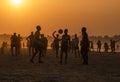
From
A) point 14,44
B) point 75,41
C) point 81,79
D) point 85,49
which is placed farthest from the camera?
point 14,44

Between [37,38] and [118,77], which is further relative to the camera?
[37,38]

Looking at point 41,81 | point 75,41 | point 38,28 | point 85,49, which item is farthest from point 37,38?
point 41,81

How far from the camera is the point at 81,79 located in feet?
50.8

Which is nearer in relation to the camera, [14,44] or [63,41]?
[63,41]

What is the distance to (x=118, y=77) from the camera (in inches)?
639

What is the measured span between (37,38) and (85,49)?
113 inches

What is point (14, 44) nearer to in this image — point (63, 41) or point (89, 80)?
point (63, 41)

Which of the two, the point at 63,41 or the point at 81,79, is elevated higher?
the point at 63,41

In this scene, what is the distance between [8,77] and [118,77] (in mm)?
4304

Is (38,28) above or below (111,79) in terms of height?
above

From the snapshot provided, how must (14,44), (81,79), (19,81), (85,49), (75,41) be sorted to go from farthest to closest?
(14,44)
(75,41)
(85,49)
(81,79)
(19,81)

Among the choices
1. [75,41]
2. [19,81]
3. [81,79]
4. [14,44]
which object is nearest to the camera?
[19,81]

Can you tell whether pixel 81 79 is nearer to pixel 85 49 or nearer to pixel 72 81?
pixel 72 81

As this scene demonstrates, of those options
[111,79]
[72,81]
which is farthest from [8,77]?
[111,79]
